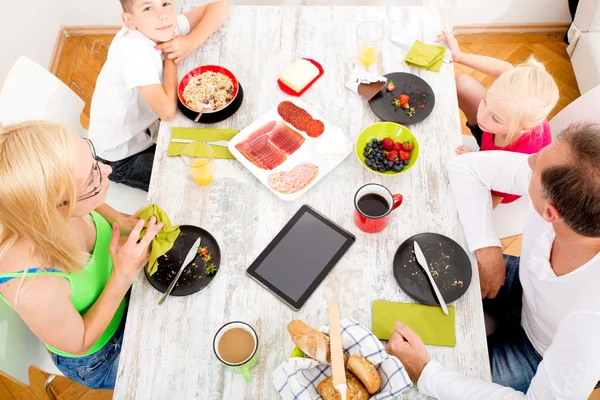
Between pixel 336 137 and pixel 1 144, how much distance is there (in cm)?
93

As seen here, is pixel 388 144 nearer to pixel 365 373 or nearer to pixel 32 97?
pixel 365 373

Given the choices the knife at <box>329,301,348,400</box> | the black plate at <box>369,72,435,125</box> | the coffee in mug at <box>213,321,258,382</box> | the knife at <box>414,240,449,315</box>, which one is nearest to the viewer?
the knife at <box>329,301,348,400</box>

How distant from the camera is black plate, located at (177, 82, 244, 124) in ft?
5.70

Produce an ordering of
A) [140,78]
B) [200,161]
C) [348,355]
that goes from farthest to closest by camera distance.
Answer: [140,78], [200,161], [348,355]

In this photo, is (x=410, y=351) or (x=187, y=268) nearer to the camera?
(x=410, y=351)

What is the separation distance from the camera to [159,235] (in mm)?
1450

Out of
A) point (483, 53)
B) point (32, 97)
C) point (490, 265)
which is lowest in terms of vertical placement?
point (483, 53)

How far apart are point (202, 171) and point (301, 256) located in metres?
0.41

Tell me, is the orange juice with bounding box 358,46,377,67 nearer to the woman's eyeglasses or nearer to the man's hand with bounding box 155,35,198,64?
the man's hand with bounding box 155,35,198,64

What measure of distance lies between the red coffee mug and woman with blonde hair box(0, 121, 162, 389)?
0.58 meters

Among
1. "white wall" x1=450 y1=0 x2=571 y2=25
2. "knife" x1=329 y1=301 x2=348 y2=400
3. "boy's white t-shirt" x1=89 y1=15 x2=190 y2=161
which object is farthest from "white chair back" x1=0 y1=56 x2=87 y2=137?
"white wall" x1=450 y1=0 x2=571 y2=25

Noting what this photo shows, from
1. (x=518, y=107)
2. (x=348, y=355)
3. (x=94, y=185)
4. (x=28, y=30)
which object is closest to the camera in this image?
(x=348, y=355)

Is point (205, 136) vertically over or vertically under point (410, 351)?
over

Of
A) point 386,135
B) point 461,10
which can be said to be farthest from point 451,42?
point 461,10
